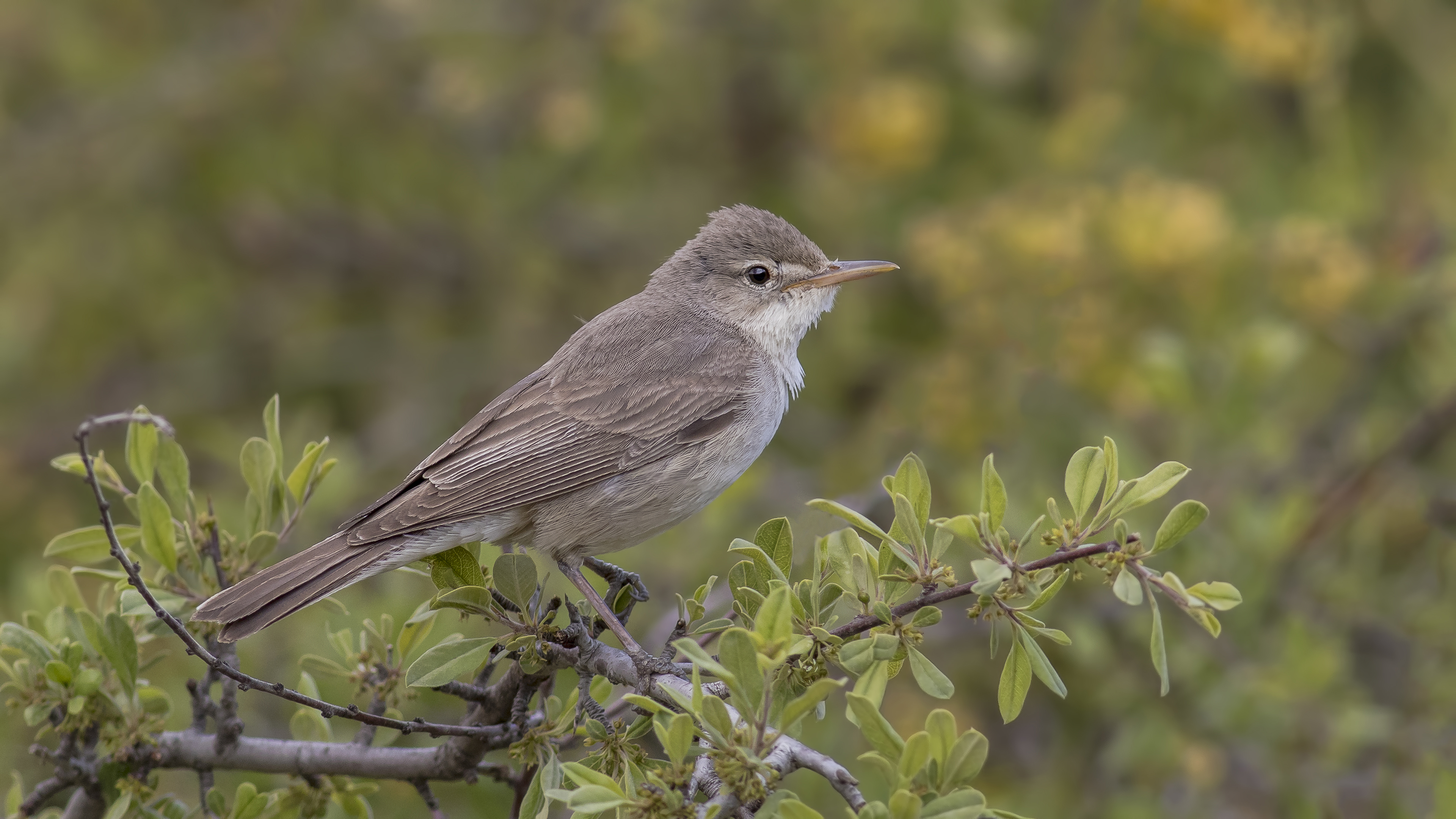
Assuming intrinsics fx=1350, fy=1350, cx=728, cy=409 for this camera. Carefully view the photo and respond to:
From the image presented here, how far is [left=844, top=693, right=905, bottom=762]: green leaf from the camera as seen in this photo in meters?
2.68

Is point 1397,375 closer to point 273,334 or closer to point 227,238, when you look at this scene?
point 273,334

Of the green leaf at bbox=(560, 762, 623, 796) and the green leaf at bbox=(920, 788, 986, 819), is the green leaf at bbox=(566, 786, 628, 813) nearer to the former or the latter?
the green leaf at bbox=(560, 762, 623, 796)

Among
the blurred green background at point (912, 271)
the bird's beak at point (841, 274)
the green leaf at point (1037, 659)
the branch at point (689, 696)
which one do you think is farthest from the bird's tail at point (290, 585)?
the bird's beak at point (841, 274)

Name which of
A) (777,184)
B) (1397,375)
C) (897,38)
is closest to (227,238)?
(777,184)

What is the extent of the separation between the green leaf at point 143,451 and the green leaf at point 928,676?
7.14 ft

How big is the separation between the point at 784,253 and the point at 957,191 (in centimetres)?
247

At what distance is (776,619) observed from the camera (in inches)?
105

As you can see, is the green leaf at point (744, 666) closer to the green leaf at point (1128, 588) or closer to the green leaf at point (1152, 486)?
the green leaf at point (1128, 588)

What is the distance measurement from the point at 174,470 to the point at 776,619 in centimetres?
197

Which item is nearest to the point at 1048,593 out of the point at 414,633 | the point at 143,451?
the point at 414,633

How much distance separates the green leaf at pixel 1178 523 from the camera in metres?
2.77

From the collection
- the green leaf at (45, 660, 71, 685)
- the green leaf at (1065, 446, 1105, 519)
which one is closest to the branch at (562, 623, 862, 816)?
the green leaf at (1065, 446, 1105, 519)

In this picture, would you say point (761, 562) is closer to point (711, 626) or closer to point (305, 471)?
point (711, 626)

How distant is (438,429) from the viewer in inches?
298
